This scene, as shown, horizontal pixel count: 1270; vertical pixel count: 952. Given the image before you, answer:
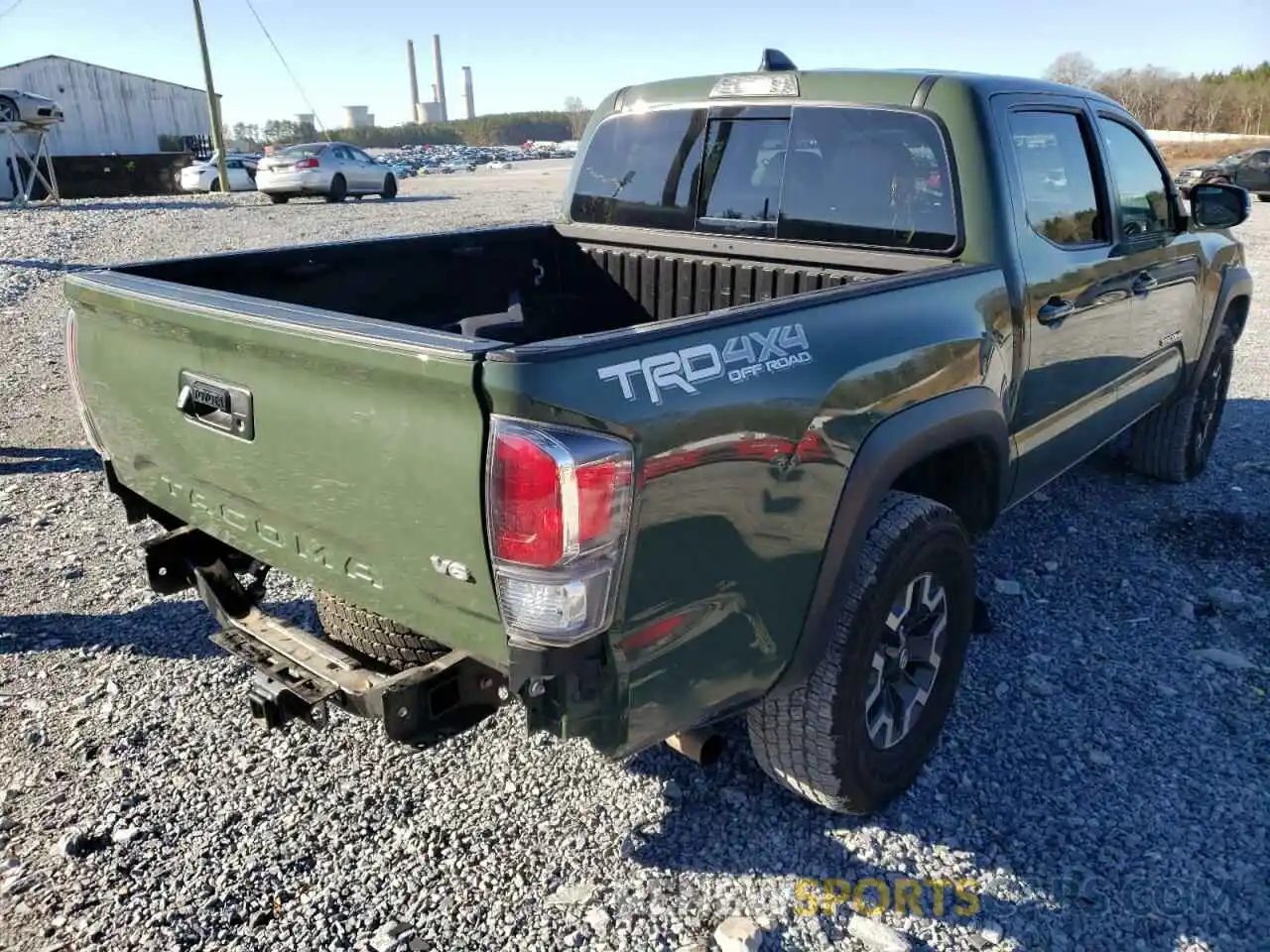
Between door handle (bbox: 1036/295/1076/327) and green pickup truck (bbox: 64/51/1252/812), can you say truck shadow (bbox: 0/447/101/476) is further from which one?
door handle (bbox: 1036/295/1076/327)

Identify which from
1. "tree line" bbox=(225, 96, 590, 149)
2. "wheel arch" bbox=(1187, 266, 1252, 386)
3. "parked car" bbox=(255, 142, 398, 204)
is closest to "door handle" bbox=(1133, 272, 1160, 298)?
"wheel arch" bbox=(1187, 266, 1252, 386)

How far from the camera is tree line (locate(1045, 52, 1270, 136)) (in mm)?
48469

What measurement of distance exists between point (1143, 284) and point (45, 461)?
19.2ft

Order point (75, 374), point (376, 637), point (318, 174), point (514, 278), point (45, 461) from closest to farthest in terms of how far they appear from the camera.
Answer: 1. point (376, 637)
2. point (75, 374)
3. point (514, 278)
4. point (45, 461)
5. point (318, 174)

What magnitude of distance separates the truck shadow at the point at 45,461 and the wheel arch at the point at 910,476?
15.4 ft

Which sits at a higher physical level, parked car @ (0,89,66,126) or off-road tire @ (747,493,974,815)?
parked car @ (0,89,66,126)

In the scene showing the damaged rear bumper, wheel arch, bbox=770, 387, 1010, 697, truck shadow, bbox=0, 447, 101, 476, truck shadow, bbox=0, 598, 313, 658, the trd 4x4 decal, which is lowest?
truck shadow, bbox=0, 598, 313, 658

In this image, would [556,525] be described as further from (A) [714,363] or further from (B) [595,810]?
(B) [595,810]

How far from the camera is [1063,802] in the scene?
290 centimetres

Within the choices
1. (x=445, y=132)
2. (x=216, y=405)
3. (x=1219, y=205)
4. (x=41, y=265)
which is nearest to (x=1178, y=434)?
(x=1219, y=205)

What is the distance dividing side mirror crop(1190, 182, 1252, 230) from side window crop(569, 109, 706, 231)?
2.35m

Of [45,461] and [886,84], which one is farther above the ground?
[886,84]

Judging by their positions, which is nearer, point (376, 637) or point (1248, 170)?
point (376, 637)

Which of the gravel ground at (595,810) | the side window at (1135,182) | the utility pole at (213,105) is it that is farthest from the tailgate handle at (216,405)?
the utility pole at (213,105)
